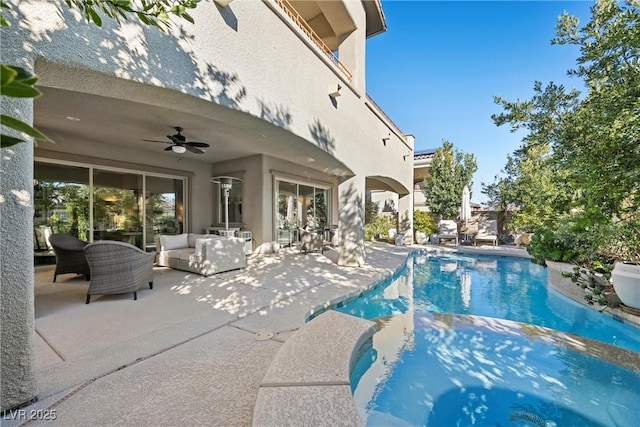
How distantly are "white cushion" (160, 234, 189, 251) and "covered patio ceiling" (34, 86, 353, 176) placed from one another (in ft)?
8.05

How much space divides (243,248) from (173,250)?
1.85 m

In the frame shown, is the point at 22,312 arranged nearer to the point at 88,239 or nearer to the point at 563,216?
the point at 88,239

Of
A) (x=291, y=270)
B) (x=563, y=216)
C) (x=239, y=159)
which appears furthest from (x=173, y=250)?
(x=563, y=216)

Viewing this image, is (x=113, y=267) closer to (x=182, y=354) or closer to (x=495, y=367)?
(x=182, y=354)

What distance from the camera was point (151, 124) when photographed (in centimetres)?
557

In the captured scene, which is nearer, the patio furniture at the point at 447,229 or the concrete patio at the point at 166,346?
the concrete patio at the point at 166,346

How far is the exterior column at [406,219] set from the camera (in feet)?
42.4

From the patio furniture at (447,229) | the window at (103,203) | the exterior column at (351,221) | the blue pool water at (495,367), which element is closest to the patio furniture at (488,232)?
the patio furniture at (447,229)

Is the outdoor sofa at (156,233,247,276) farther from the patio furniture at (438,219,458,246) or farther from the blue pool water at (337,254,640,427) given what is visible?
the patio furniture at (438,219,458,246)

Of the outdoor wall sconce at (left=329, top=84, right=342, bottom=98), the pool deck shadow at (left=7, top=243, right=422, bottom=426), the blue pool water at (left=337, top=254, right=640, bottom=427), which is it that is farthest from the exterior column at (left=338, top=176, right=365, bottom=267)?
the outdoor wall sconce at (left=329, top=84, right=342, bottom=98)

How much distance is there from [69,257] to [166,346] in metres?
4.02

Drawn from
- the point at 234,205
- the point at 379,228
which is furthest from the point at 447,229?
the point at 234,205

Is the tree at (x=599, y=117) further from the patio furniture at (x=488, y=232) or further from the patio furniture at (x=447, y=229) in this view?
the patio furniture at (x=447, y=229)

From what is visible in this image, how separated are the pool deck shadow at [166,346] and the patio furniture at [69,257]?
0.26m
